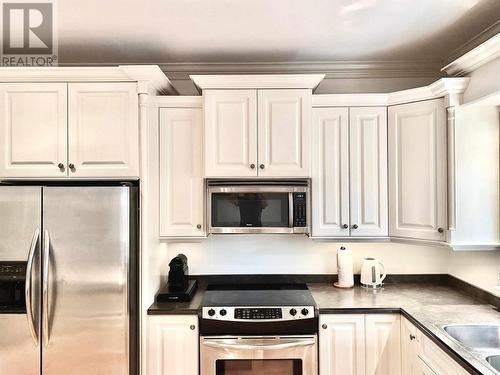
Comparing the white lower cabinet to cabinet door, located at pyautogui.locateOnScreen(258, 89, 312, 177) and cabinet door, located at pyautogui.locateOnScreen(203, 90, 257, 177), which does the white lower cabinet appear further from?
cabinet door, located at pyautogui.locateOnScreen(203, 90, 257, 177)

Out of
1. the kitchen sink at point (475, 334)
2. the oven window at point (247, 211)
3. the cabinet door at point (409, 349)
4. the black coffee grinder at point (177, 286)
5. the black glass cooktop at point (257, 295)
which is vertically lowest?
the cabinet door at point (409, 349)

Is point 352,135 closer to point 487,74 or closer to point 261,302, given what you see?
point 487,74

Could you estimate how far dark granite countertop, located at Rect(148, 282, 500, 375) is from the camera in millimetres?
1860

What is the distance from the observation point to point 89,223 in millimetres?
2023

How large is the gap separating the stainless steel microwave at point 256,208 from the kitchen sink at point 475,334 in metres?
1.01

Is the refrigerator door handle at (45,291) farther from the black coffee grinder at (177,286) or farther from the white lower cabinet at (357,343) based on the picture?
the white lower cabinet at (357,343)

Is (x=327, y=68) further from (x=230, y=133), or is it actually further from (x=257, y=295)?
(x=257, y=295)

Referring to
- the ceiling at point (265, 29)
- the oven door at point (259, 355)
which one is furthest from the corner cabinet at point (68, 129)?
the oven door at point (259, 355)

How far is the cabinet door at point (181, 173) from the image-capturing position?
7.93ft

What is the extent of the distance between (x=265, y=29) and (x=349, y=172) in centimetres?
110

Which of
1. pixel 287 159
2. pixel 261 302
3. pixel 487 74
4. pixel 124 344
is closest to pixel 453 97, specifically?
pixel 487 74

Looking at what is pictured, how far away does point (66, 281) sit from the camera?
1994 millimetres

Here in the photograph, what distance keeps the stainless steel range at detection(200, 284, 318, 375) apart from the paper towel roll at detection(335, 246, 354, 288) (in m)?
0.53

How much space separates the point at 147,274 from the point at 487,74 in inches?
90.0
